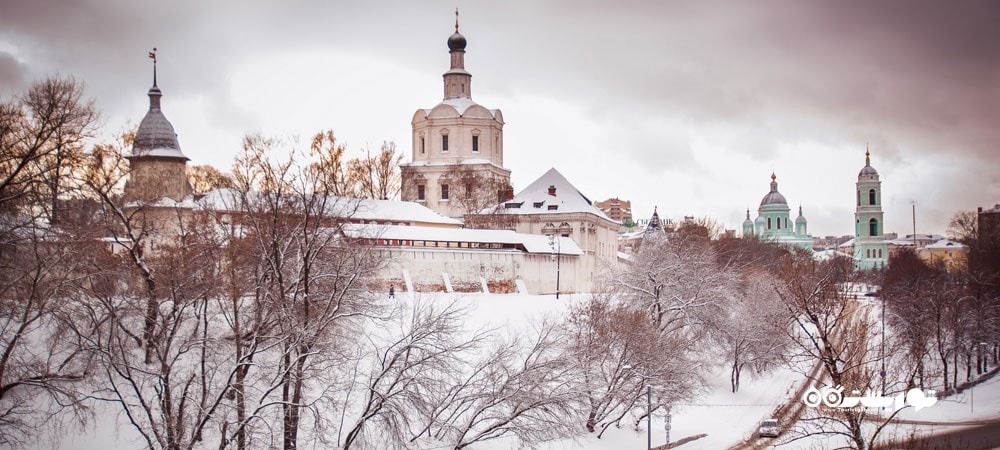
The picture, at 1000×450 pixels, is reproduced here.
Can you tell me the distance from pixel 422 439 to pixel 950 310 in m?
29.7

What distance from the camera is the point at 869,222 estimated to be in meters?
119

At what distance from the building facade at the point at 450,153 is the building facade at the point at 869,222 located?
66094mm

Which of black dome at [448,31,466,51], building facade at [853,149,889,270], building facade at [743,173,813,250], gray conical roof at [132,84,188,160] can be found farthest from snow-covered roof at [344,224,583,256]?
building facade at [743,173,813,250]

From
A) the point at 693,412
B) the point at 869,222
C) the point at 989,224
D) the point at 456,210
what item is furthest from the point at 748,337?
the point at 869,222

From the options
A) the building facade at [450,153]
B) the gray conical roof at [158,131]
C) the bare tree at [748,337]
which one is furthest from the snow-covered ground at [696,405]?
the building facade at [450,153]

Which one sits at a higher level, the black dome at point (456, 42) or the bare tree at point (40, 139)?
the black dome at point (456, 42)

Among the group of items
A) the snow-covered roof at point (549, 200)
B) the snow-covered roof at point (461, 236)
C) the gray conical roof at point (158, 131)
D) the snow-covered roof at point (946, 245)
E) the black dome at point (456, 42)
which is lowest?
the snow-covered roof at point (461, 236)

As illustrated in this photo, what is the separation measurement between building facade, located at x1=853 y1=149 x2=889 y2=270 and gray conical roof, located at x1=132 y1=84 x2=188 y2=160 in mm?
96150

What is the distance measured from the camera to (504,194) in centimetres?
6781

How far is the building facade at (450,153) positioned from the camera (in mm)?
69312

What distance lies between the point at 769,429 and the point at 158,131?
3333cm

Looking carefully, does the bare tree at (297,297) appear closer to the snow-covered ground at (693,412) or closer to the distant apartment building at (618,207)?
the snow-covered ground at (693,412)

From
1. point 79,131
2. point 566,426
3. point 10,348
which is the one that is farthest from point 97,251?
point 566,426

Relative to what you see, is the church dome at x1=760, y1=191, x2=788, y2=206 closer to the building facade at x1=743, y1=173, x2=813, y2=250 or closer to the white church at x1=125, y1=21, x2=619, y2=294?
the building facade at x1=743, y1=173, x2=813, y2=250
